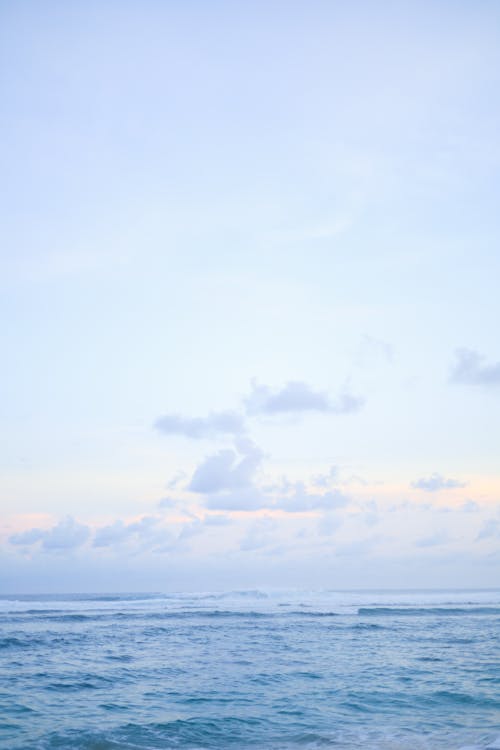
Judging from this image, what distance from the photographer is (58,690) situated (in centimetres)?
1916

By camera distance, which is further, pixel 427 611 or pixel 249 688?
pixel 427 611

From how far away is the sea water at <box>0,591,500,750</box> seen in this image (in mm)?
13828

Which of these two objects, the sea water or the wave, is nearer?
the sea water

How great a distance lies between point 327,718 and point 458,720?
3385 mm

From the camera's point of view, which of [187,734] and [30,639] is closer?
[187,734]

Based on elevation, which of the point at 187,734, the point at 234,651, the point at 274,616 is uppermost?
the point at 187,734

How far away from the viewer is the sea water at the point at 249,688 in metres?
13.8

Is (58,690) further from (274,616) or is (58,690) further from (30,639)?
(274,616)

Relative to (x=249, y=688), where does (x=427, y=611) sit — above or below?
below

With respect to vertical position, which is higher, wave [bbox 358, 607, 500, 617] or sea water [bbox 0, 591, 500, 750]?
sea water [bbox 0, 591, 500, 750]

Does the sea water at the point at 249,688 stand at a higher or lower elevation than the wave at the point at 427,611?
higher

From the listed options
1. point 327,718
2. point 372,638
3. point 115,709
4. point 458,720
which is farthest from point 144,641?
point 458,720

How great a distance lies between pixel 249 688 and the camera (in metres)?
19.2

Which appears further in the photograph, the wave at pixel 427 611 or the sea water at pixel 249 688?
the wave at pixel 427 611
